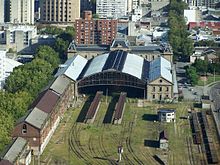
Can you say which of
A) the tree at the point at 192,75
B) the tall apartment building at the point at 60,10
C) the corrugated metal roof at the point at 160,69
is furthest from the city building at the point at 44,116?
the tall apartment building at the point at 60,10

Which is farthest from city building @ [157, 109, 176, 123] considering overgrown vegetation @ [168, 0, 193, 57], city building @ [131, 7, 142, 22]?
city building @ [131, 7, 142, 22]

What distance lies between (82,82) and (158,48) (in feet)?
27.0

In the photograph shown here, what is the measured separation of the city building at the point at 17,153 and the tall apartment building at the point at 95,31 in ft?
65.1

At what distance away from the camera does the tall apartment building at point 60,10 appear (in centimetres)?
5322

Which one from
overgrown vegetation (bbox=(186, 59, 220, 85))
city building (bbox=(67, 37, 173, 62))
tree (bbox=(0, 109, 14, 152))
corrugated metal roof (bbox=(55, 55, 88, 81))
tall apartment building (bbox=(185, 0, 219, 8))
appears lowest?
tree (bbox=(0, 109, 14, 152))

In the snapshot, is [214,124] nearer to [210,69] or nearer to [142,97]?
[142,97]

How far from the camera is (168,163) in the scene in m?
20.5

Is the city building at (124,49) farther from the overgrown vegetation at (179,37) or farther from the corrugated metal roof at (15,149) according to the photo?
the corrugated metal roof at (15,149)

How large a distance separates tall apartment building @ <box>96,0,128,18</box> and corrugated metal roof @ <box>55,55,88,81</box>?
23259 mm

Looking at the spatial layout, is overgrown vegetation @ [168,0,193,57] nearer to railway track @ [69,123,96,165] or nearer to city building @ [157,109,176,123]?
city building @ [157,109,176,123]

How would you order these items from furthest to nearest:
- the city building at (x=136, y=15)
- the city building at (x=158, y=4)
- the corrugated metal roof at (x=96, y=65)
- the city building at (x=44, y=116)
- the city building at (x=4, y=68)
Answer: the city building at (x=158, y=4), the city building at (x=136, y=15), the city building at (x=4, y=68), the corrugated metal roof at (x=96, y=65), the city building at (x=44, y=116)

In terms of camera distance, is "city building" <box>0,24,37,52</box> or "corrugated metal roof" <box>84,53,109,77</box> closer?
"corrugated metal roof" <box>84,53,109,77</box>

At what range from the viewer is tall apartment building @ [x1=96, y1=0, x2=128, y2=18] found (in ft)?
190

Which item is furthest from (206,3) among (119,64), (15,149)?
(15,149)
